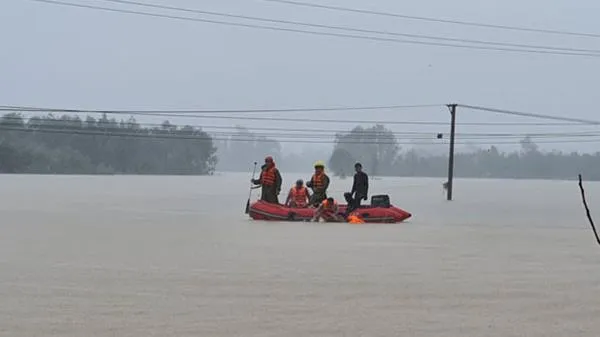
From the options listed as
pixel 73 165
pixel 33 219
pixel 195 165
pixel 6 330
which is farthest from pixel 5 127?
pixel 6 330

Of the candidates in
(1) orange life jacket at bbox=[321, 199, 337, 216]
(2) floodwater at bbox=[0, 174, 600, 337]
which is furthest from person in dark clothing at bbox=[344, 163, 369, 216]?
(2) floodwater at bbox=[0, 174, 600, 337]

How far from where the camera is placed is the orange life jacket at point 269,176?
20903mm

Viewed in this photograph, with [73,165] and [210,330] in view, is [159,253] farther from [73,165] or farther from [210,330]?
[73,165]

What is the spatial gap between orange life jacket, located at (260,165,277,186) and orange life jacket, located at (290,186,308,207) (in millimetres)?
702

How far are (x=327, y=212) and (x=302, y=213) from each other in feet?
1.86

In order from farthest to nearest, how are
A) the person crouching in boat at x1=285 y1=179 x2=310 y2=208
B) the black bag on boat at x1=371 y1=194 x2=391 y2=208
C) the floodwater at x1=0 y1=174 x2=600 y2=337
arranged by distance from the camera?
the black bag on boat at x1=371 y1=194 x2=391 y2=208 < the person crouching in boat at x1=285 y1=179 x2=310 y2=208 < the floodwater at x1=0 y1=174 x2=600 y2=337

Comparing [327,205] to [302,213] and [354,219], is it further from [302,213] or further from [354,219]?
[354,219]

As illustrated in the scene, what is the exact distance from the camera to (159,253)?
13.4 meters

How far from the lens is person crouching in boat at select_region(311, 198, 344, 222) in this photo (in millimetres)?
20562

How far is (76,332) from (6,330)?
515 mm

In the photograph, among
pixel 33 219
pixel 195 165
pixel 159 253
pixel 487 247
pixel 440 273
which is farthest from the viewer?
pixel 195 165

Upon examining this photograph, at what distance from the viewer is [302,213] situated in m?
20.7

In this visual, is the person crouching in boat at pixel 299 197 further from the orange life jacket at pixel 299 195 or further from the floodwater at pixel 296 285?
the floodwater at pixel 296 285

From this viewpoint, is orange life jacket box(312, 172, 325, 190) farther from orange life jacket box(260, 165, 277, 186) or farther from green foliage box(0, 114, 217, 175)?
green foliage box(0, 114, 217, 175)
